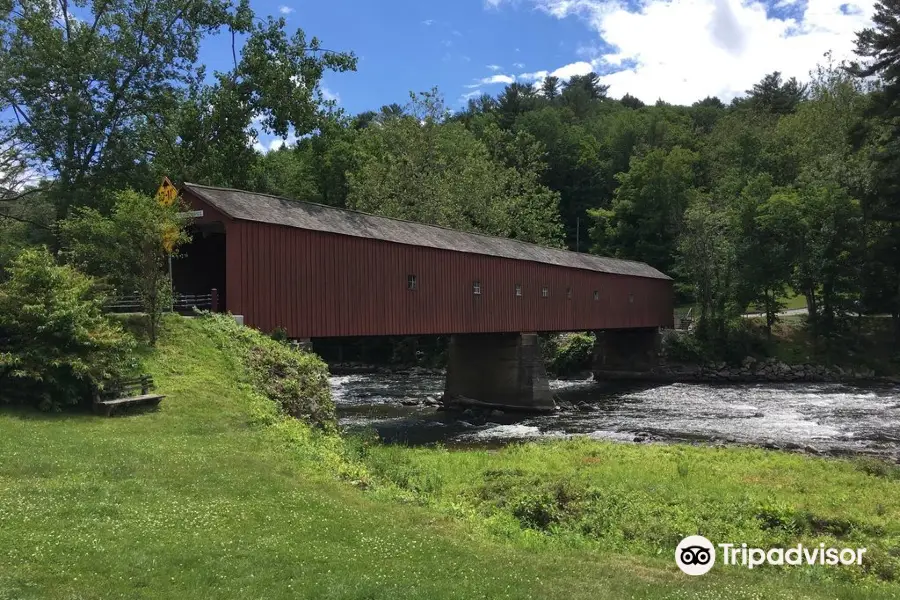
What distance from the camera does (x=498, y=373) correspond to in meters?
26.7

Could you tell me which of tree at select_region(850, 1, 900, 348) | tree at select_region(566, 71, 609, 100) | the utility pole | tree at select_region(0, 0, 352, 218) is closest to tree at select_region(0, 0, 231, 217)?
tree at select_region(0, 0, 352, 218)

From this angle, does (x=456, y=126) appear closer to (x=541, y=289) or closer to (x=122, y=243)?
(x=541, y=289)

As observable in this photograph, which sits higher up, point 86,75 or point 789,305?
point 86,75

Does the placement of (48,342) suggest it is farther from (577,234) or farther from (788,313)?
(577,234)

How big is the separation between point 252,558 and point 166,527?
118 centimetres

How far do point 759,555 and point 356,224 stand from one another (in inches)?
606

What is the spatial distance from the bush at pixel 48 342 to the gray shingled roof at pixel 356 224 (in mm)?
5047

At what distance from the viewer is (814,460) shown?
14.0 m

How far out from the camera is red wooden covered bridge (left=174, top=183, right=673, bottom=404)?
1700 centimetres

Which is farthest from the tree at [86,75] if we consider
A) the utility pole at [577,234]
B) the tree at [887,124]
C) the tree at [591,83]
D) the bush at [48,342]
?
the tree at [591,83]

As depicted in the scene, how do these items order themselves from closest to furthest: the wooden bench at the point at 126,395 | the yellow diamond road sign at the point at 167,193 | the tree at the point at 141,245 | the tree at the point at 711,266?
the wooden bench at the point at 126,395 → the tree at the point at 141,245 → the yellow diamond road sign at the point at 167,193 → the tree at the point at 711,266

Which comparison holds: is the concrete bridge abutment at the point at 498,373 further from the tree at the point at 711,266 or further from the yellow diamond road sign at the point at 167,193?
the tree at the point at 711,266

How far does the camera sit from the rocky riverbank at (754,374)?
110 feet

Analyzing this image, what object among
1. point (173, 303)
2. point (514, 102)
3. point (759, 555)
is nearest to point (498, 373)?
point (173, 303)
